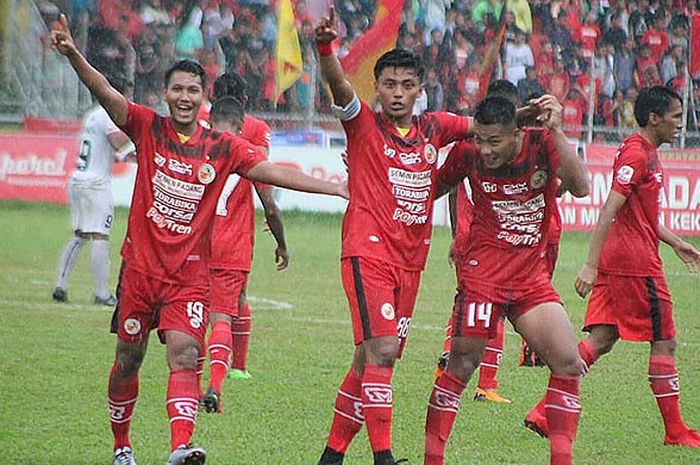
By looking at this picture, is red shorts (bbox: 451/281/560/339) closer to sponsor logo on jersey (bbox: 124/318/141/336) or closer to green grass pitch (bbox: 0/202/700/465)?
green grass pitch (bbox: 0/202/700/465)

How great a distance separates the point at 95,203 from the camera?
45.8 feet

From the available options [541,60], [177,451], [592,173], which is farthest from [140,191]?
[541,60]

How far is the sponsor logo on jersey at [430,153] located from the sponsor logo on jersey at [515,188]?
0.39 metres

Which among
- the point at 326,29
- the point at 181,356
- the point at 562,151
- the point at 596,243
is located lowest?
the point at 181,356

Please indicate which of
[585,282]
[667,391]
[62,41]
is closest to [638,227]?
[667,391]

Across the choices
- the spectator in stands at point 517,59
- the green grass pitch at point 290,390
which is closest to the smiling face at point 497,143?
the green grass pitch at point 290,390

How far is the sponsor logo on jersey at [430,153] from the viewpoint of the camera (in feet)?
22.7

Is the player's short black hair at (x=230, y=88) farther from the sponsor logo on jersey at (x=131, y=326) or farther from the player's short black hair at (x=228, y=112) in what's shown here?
the sponsor logo on jersey at (x=131, y=326)

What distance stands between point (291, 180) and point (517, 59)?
17.3 m

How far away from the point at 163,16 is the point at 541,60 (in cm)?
703

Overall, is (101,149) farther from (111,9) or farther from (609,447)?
(111,9)

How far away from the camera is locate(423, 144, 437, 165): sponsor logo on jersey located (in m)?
6.93

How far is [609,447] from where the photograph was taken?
781 centimetres

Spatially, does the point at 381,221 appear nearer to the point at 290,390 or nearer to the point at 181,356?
the point at 181,356
